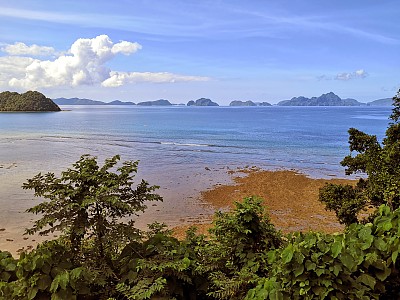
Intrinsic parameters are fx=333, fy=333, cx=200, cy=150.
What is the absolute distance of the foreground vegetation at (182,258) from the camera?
11.2 ft

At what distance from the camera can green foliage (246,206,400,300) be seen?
3330 mm

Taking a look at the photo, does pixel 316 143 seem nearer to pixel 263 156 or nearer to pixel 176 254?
pixel 263 156

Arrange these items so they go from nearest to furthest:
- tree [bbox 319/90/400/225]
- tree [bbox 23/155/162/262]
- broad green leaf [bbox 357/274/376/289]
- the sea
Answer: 1. broad green leaf [bbox 357/274/376/289]
2. tree [bbox 23/155/162/262]
3. tree [bbox 319/90/400/225]
4. the sea

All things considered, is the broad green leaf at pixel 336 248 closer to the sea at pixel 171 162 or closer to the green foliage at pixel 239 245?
the green foliage at pixel 239 245

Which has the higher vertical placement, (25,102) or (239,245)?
(25,102)

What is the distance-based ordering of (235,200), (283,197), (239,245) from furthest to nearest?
1. (283,197)
2. (235,200)
3. (239,245)

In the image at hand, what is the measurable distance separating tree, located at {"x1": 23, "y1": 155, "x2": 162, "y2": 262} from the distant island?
6873 inches

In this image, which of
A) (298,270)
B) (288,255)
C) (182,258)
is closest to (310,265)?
(298,270)

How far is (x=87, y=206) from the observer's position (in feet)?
15.2

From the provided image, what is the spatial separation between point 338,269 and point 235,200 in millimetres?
8475

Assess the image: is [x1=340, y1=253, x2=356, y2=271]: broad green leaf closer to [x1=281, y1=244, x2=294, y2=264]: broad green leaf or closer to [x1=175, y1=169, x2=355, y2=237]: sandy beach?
[x1=281, y1=244, x2=294, y2=264]: broad green leaf

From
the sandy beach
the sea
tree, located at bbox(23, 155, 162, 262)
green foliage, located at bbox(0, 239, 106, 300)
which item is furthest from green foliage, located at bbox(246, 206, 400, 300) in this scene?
the sea

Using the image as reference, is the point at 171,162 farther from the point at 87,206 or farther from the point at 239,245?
the point at 239,245

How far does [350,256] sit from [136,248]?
2876 mm
